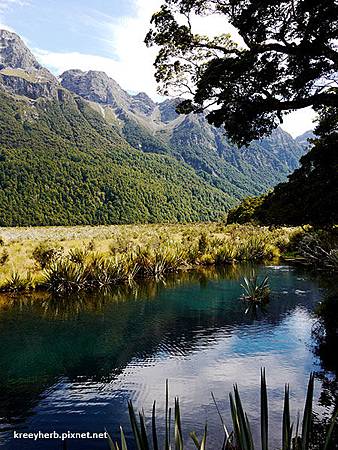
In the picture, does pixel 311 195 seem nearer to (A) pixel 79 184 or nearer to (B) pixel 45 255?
(B) pixel 45 255

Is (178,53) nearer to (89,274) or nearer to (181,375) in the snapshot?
(181,375)

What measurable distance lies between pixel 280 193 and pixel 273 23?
4.34 metres

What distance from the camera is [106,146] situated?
650 ft

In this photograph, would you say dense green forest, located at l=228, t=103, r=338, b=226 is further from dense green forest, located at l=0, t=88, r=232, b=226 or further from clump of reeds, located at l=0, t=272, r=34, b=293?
dense green forest, located at l=0, t=88, r=232, b=226

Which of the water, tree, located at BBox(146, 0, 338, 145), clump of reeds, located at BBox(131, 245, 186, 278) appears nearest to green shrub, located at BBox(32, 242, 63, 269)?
the water

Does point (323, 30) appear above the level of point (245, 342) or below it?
above

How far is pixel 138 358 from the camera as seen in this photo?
999 cm

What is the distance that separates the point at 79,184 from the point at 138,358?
126m

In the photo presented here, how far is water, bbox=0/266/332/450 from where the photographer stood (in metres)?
7.04

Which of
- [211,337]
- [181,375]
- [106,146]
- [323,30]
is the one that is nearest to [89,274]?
[211,337]

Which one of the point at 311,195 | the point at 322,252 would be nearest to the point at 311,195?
the point at 311,195

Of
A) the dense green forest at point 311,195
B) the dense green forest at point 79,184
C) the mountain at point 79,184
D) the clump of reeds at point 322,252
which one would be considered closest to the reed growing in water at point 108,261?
the clump of reeds at point 322,252

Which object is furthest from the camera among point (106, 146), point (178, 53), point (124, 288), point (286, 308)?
point (106, 146)

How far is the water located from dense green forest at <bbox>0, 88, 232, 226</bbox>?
94.7m
